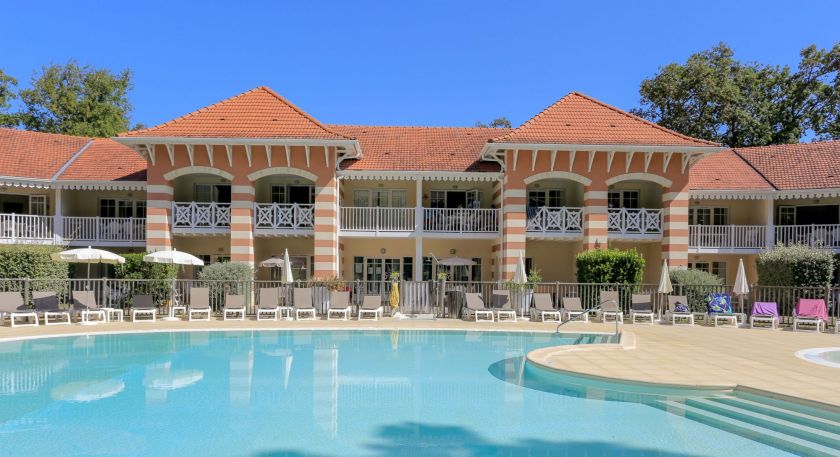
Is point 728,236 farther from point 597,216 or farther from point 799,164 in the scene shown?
point 597,216

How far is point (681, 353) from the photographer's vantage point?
35.1 ft

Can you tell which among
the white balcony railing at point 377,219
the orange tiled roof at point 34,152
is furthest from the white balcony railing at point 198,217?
the orange tiled roof at point 34,152

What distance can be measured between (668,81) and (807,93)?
797 centimetres

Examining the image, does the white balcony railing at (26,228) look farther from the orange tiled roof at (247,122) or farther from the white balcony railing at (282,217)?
the white balcony railing at (282,217)

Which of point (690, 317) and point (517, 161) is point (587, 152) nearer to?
point (517, 161)

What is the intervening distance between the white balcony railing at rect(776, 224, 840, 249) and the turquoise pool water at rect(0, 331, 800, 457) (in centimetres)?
1673

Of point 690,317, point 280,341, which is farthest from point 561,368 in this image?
point 690,317

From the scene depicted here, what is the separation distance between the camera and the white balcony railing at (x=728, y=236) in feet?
71.0

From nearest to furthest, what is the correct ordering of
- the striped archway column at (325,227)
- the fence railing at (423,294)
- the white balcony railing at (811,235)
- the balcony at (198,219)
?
1. the fence railing at (423,294)
2. the striped archway column at (325,227)
3. the balcony at (198,219)
4. the white balcony railing at (811,235)

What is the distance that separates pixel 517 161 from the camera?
19781 mm

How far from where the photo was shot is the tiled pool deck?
8.20 m

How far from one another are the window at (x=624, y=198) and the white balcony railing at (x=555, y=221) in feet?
9.14

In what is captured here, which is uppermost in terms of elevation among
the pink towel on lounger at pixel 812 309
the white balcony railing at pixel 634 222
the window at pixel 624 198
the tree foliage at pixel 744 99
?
the tree foliage at pixel 744 99

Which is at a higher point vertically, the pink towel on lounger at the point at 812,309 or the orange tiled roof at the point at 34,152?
the orange tiled roof at the point at 34,152
